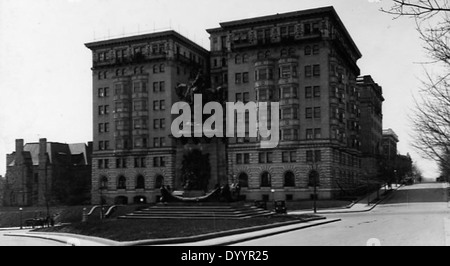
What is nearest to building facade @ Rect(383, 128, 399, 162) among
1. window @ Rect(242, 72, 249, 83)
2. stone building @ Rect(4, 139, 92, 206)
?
window @ Rect(242, 72, 249, 83)

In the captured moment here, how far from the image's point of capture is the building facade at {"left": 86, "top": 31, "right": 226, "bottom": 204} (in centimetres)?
8488

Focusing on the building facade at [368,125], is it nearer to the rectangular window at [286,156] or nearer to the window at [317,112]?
the rectangular window at [286,156]

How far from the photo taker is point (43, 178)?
315 ft

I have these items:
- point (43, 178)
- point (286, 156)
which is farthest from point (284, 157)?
point (43, 178)

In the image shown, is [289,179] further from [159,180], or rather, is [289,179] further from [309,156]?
[159,180]

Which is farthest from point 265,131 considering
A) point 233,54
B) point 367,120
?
point 367,120

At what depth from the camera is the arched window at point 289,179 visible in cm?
7475

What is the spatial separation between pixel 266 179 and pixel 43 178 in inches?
1662

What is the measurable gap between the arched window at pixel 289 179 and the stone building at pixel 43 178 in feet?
122

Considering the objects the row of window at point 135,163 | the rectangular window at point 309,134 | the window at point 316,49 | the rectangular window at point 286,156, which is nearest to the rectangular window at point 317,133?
the rectangular window at point 309,134

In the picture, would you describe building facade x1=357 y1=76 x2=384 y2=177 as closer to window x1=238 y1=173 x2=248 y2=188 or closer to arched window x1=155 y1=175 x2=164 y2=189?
window x1=238 y1=173 x2=248 y2=188
